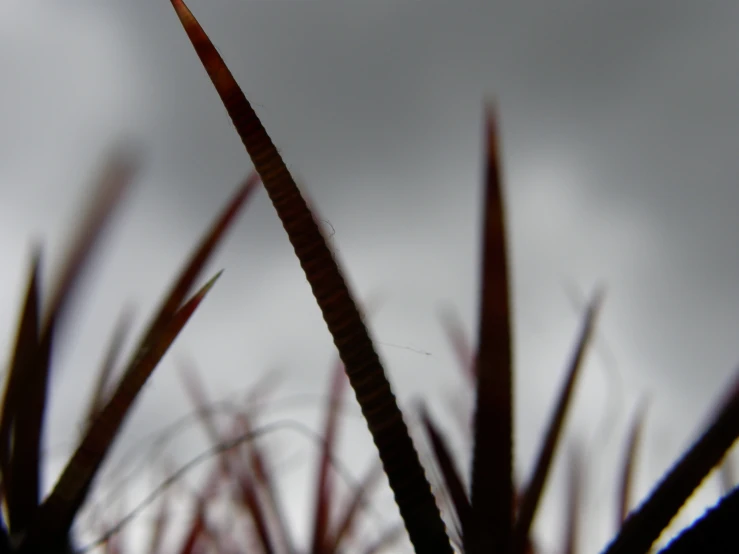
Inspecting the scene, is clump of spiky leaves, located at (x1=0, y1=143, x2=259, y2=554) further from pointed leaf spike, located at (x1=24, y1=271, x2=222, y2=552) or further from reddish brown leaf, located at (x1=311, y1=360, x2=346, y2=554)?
reddish brown leaf, located at (x1=311, y1=360, x2=346, y2=554)

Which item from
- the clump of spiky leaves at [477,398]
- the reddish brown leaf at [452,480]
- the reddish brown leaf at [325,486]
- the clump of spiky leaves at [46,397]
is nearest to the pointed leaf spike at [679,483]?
the clump of spiky leaves at [477,398]

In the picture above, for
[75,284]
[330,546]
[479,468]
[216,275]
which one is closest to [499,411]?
[479,468]

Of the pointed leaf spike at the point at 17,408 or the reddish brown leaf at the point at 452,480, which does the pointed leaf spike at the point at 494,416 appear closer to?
the reddish brown leaf at the point at 452,480

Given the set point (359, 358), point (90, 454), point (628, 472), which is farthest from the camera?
point (628, 472)

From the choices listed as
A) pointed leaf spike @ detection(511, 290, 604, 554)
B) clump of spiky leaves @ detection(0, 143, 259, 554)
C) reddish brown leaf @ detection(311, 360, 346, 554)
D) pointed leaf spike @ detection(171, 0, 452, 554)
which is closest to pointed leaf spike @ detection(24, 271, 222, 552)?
clump of spiky leaves @ detection(0, 143, 259, 554)

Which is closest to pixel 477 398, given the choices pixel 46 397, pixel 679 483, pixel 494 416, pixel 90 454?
pixel 494 416

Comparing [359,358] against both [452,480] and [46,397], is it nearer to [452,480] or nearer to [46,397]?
[452,480]
